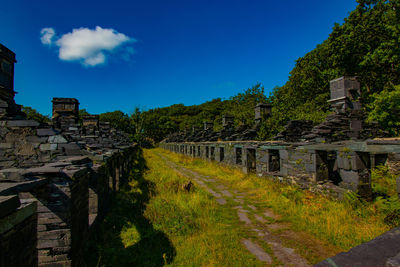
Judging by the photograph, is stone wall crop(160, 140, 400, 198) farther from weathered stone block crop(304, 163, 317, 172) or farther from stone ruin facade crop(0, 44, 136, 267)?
stone ruin facade crop(0, 44, 136, 267)

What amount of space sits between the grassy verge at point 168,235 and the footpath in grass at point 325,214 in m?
1.54

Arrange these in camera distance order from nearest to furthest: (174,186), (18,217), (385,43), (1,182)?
(18,217)
(1,182)
(174,186)
(385,43)

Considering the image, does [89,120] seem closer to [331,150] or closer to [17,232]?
[17,232]

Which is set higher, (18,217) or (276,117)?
(276,117)

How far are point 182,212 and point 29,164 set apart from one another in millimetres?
4476

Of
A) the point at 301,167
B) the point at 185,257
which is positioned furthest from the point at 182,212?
the point at 301,167

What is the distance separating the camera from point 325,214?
5320 millimetres

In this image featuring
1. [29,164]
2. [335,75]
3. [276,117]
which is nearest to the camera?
[29,164]

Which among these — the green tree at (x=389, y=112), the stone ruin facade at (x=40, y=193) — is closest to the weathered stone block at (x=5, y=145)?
the stone ruin facade at (x=40, y=193)

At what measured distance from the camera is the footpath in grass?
165 inches

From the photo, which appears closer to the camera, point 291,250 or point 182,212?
point 291,250

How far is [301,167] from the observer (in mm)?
7652

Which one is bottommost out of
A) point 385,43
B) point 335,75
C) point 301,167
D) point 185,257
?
point 185,257

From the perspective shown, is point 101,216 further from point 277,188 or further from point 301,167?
point 301,167
